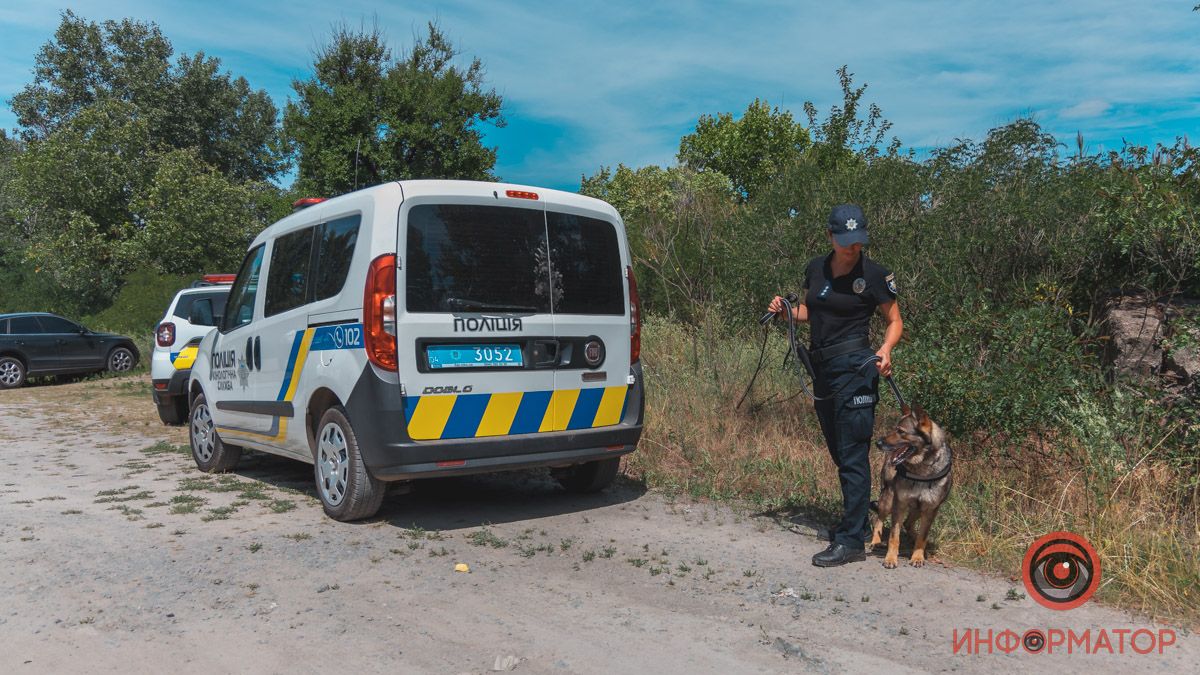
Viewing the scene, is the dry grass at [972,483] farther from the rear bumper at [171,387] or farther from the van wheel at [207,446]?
the rear bumper at [171,387]

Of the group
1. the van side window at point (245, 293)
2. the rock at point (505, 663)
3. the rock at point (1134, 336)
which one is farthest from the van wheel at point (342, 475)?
the rock at point (1134, 336)

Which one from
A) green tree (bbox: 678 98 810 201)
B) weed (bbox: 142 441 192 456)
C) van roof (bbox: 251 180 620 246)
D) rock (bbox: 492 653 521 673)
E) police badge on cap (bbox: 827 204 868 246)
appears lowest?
rock (bbox: 492 653 521 673)

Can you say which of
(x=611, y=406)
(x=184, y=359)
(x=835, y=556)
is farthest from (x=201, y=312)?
(x=835, y=556)

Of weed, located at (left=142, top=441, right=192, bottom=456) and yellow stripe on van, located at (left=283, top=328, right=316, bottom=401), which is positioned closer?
yellow stripe on van, located at (left=283, top=328, right=316, bottom=401)

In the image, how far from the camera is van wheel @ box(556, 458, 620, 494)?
650 centimetres

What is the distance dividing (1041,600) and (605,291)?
328cm

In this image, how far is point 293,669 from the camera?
3.43m

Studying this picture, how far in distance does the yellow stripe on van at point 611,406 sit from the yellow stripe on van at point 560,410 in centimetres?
23

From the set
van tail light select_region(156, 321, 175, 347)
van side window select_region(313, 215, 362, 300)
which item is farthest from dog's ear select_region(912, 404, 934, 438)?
van tail light select_region(156, 321, 175, 347)

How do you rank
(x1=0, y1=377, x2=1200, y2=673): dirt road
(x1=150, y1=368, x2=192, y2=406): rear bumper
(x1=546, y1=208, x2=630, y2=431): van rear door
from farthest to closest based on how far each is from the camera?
(x1=150, y1=368, x2=192, y2=406): rear bumper < (x1=546, y1=208, x2=630, y2=431): van rear door < (x1=0, y1=377, x2=1200, y2=673): dirt road

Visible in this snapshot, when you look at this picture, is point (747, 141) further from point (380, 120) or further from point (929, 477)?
point (929, 477)

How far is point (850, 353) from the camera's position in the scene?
15.6 ft

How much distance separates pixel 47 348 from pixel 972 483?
63.4 ft

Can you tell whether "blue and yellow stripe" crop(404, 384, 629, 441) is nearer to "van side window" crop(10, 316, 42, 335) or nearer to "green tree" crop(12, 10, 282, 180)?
"van side window" crop(10, 316, 42, 335)
